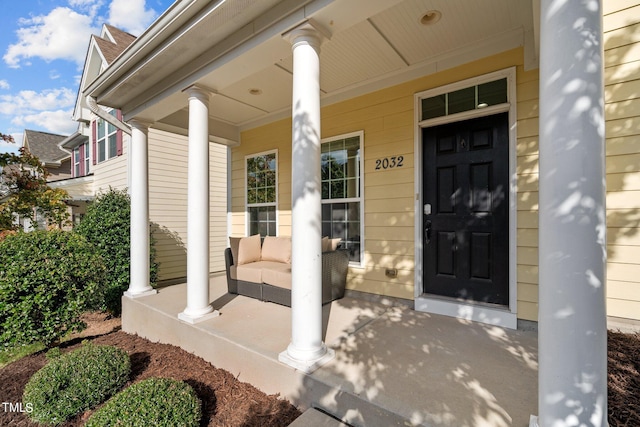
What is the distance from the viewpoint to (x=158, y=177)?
6.59 meters

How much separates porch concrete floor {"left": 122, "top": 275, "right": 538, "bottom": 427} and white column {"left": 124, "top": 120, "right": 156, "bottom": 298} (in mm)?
874

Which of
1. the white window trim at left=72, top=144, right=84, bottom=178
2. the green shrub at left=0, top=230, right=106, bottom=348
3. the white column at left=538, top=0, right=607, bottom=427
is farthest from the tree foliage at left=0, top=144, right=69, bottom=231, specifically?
the white column at left=538, top=0, right=607, bottom=427

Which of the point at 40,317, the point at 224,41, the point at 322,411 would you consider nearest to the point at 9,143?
the point at 40,317

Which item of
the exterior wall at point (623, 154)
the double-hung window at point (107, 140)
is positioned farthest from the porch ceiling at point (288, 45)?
the double-hung window at point (107, 140)

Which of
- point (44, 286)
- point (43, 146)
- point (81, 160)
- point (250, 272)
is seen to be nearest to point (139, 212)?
point (44, 286)

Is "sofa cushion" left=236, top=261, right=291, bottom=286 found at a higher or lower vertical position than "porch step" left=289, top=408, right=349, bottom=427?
higher

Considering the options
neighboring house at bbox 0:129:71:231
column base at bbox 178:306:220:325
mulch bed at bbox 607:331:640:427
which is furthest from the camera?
neighboring house at bbox 0:129:71:231

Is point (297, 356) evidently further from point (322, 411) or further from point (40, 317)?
point (40, 317)

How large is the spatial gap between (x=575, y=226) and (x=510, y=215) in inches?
75.6

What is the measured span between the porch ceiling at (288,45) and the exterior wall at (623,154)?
64 cm

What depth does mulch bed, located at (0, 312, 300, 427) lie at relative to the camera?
215 centimetres

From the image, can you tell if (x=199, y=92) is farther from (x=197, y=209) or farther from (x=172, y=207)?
(x=172, y=207)

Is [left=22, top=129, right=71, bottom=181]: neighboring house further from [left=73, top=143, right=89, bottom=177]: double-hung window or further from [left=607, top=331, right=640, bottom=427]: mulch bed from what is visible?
[left=607, top=331, right=640, bottom=427]: mulch bed

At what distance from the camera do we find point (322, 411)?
2012 mm
